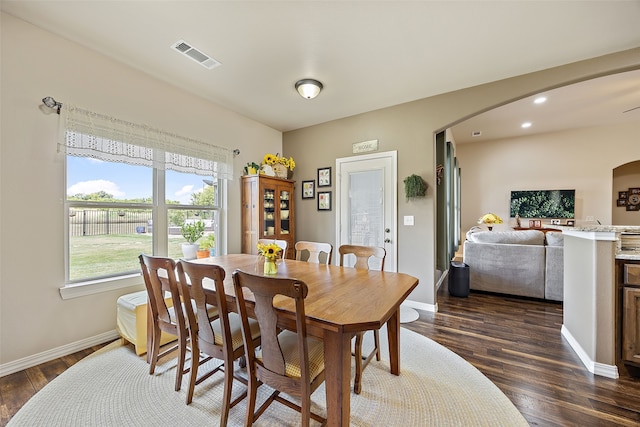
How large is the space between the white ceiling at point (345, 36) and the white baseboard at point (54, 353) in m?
2.20

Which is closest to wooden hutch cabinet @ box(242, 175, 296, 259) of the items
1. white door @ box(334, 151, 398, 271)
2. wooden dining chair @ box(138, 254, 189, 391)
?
white door @ box(334, 151, 398, 271)

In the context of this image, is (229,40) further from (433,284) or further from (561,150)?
(561,150)

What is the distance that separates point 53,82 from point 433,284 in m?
4.47

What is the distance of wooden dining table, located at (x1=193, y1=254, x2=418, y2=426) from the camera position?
46.1 inches

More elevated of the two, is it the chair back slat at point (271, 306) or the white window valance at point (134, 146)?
the white window valance at point (134, 146)

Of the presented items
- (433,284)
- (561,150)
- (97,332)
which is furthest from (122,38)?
(561,150)

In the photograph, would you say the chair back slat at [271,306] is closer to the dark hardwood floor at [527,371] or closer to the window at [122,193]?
the dark hardwood floor at [527,371]

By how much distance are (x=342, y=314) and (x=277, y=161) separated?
3.36 metres

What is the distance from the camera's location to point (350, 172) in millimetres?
4059

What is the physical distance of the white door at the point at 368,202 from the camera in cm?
370

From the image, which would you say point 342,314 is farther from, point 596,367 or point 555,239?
point 555,239

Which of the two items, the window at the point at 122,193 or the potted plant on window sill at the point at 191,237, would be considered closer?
the window at the point at 122,193

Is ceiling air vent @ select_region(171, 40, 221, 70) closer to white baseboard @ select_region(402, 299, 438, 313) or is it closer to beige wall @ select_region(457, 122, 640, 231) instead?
white baseboard @ select_region(402, 299, 438, 313)

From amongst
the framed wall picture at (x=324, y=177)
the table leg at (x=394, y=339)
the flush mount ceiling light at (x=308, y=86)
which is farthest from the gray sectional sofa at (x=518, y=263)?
the flush mount ceiling light at (x=308, y=86)
